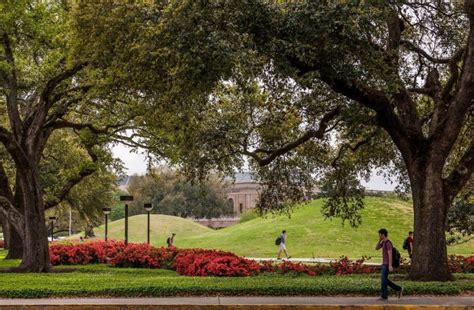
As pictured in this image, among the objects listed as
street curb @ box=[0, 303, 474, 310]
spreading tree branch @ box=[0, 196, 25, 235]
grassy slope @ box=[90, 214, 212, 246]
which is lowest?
street curb @ box=[0, 303, 474, 310]

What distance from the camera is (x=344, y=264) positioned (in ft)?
64.3

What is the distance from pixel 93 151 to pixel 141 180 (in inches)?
2284

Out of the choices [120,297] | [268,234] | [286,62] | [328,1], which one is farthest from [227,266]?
[268,234]

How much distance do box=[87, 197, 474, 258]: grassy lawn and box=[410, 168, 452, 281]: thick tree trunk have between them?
1967 cm

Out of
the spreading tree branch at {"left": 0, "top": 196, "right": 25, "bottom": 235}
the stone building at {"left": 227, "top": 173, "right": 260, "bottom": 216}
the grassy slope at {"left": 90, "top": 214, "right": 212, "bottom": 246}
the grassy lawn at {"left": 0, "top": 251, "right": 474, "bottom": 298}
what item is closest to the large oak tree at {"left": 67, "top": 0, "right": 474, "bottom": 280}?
the grassy lawn at {"left": 0, "top": 251, "right": 474, "bottom": 298}

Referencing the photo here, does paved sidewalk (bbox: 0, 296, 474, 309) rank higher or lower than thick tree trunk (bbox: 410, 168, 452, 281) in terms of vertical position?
lower

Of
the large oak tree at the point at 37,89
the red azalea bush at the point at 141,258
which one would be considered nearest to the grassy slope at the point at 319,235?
the red azalea bush at the point at 141,258

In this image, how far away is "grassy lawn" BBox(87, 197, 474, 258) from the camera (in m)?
38.7

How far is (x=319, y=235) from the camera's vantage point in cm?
4234

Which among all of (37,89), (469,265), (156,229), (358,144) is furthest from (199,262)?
(156,229)

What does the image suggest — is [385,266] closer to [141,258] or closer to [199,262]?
[199,262]

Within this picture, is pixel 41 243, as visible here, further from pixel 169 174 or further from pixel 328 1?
pixel 169 174

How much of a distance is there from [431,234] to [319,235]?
2715 centimetres

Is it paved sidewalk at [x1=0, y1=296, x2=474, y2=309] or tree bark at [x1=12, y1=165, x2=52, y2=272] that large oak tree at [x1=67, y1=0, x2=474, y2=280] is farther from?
tree bark at [x1=12, y1=165, x2=52, y2=272]
